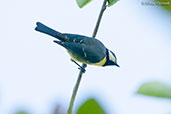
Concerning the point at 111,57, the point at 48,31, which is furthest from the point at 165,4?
the point at 111,57

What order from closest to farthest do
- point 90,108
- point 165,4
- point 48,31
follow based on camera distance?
point 90,108, point 165,4, point 48,31

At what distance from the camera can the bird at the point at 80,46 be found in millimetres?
2082

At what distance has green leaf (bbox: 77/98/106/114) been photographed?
1.47ft

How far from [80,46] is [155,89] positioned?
66.5 inches

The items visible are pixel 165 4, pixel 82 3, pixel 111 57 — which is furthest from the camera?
pixel 111 57

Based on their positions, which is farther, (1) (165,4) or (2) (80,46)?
(2) (80,46)

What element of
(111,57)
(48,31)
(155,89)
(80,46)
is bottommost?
(111,57)

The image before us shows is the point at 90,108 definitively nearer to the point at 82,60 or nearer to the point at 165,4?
the point at 165,4

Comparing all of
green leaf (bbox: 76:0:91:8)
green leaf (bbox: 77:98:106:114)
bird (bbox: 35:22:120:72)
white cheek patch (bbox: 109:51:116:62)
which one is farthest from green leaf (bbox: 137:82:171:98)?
white cheek patch (bbox: 109:51:116:62)

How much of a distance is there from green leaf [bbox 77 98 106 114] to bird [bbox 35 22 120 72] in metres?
1.59

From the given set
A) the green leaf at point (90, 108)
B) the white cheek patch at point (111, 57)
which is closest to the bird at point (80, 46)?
the white cheek patch at point (111, 57)

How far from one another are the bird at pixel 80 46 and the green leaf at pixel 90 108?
1.59 meters

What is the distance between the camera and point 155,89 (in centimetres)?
50

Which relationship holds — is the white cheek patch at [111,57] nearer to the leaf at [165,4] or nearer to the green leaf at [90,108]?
the leaf at [165,4]
